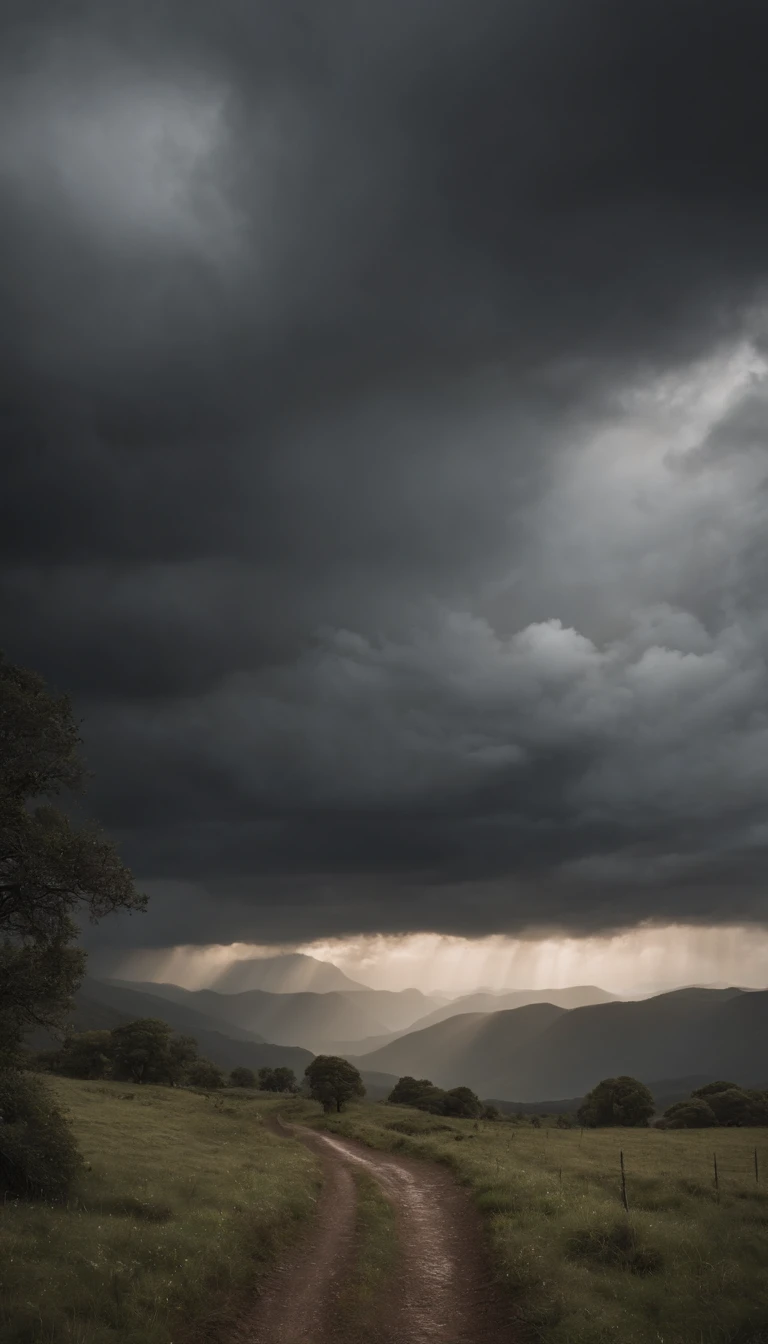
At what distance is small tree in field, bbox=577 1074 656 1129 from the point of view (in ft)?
296

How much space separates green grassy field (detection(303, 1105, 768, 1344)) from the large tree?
1604cm

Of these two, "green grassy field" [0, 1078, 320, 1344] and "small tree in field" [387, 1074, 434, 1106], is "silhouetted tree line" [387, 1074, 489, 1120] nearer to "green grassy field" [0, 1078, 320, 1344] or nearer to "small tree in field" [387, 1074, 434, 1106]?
"small tree in field" [387, 1074, 434, 1106]

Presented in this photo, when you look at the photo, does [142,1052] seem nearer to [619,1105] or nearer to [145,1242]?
[619,1105]

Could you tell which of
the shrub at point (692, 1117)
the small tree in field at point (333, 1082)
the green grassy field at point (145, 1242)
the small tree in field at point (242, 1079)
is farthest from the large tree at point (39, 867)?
the small tree in field at point (242, 1079)

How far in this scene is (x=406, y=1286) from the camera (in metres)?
19.9

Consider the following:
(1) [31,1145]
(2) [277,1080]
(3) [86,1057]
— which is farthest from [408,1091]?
(1) [31,1145]

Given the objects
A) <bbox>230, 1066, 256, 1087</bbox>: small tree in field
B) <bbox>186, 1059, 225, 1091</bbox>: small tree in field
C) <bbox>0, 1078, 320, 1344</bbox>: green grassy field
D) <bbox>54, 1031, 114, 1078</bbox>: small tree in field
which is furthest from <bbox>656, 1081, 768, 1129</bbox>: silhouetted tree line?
<bbox>230, 1066, 256, 1087</bbox>: small tree in field

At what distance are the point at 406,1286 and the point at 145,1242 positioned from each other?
729 centimetres

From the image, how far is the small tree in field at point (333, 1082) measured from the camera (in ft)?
249

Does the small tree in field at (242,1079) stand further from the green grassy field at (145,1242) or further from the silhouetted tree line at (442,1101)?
the green grassy field at (145,1242)

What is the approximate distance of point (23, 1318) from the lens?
14117 mm

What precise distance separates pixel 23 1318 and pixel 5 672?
17.2 m

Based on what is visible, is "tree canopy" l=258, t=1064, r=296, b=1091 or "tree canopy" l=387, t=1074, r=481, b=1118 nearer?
"tree canopy" l=387, t=1074, r=481, b=1118

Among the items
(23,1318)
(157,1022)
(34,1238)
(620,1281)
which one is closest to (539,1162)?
(620,1281)
